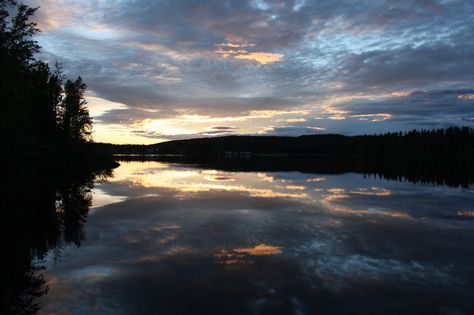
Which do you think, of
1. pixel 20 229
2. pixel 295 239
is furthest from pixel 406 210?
pixel 20 229

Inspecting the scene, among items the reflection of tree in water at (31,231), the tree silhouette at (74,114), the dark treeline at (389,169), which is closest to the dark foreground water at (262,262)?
the reflection of tree in water at (31,231)

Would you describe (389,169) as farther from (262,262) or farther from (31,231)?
(31,231)

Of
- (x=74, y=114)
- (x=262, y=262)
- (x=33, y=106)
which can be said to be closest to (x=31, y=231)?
(x=262, y=262)

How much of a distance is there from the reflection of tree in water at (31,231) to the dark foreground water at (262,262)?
0.27 m

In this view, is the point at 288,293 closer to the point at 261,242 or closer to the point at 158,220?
the point at 261,242

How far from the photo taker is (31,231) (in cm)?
1658

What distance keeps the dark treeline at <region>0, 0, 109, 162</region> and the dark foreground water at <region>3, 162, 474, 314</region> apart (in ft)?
37.3

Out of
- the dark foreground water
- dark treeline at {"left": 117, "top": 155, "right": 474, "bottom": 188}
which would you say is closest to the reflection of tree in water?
the dark foreground water

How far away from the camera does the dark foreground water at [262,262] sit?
362 inches

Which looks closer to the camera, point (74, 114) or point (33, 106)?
point (33, 106)

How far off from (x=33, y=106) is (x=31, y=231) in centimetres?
5205

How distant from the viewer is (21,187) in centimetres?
3058

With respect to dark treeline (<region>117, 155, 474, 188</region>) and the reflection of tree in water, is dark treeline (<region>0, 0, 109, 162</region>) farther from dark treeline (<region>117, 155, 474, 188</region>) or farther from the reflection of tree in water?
dark treeline (<region>117, 155, 474, 188</region>)

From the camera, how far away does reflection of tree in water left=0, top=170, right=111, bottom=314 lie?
32.3 ft
